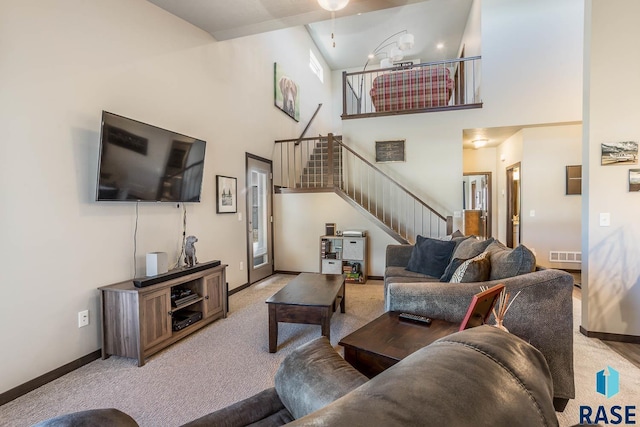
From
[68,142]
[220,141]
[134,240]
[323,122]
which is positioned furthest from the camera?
[323,122]

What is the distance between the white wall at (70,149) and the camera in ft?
6.70

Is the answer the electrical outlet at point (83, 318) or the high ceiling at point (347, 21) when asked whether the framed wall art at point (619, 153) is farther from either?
the electrical outlet at point (83, 318)

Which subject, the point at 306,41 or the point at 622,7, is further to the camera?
the point at 306,41

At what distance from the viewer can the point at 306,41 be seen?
7203 millimetres

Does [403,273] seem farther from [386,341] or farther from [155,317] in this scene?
[155,317]

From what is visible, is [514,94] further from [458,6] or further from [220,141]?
[220,141]

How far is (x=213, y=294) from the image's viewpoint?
329 centimetres

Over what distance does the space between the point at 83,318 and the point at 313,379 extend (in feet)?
7.99

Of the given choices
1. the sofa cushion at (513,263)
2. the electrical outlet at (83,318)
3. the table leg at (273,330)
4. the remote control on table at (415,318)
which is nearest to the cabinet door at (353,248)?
the table leg at (273,330)

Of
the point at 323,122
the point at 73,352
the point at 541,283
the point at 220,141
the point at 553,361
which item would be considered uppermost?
the point at 323,122

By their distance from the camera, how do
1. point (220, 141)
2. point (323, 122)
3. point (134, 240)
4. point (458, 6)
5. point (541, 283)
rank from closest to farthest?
point (541, 283)
point (134, 240)
point (220, 141)
point (458, 6)
point (323, 122)

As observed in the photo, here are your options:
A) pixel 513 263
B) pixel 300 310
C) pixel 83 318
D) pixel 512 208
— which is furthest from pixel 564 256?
pixel 83 318

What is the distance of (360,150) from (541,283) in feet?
14.2

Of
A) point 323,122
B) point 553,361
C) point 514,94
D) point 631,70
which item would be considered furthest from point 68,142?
point 323,122
